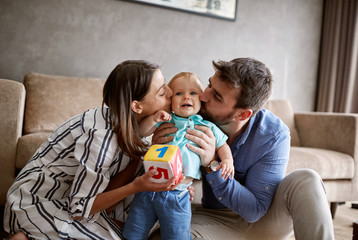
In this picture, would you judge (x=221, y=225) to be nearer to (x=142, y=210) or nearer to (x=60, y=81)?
(x=142, y=210)

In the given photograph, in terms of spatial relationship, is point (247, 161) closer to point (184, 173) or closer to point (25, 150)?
point (184, 173)

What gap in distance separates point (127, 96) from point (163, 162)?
33cm

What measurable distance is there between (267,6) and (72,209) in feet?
10.4

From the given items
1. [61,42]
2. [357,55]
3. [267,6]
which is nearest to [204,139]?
[61,42]

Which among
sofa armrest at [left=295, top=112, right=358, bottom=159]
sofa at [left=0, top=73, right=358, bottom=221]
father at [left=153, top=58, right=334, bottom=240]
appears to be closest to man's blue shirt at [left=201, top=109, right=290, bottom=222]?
father at [left=153, top=58, right=334, bottom=240]

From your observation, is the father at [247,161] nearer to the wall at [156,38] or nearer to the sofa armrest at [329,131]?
the sofa armrest at [329,131]

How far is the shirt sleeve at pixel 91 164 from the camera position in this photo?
1.08m

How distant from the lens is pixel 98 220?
118 cm

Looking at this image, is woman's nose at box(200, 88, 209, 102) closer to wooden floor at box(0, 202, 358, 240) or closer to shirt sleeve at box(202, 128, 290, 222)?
shirt sleeve at box(202, 128, 290, 222)

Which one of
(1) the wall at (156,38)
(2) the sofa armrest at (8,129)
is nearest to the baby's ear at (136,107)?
(2) the sofa armrest at (8,129)

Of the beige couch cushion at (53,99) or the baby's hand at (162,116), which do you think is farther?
the beige couch cushion at (53,99)

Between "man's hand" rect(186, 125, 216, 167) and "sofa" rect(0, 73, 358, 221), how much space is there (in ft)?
2.45

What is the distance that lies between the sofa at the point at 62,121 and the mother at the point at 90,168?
80 centimetres

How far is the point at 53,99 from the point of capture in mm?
2393
